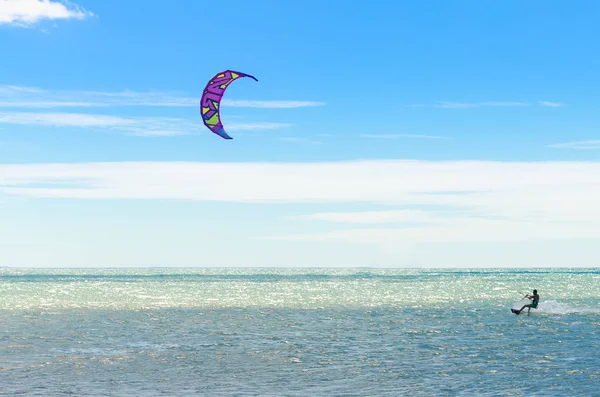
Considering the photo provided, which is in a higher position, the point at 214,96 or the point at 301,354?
the point at 214,96

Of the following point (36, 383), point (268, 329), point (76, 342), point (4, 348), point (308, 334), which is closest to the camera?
point (36, 383)

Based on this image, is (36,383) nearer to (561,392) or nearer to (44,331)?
(561,392)

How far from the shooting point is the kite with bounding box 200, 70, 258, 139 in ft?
145

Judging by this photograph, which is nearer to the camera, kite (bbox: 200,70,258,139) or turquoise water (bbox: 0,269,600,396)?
turquoise water (bbox: 0,269,600,396)

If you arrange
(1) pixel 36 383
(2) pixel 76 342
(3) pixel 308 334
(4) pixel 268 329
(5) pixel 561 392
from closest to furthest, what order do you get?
1. (5) pixel 561 392
2. (1) pixel 36 383
3. (2) pixel 76 342
4. (3) pixel 308 334
5. (4) pixel 268 329

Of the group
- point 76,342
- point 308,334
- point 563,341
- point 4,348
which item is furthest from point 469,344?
point 4,348

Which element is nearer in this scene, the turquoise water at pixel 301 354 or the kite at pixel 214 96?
the turquoise water at pixel 301 354

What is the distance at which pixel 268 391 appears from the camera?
24.2m

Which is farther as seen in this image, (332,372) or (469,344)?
(469,344)

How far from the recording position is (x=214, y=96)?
153ft

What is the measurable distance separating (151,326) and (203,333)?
5.72 meters

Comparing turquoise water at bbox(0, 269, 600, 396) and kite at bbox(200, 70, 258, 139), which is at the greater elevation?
kite at bbox(200, 70, 258, 139)

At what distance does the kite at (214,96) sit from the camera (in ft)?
145

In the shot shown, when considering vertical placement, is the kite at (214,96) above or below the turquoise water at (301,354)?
above
